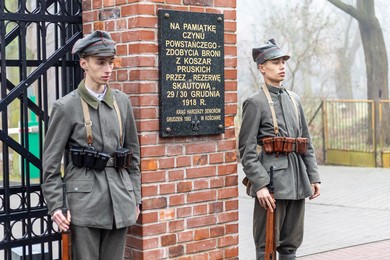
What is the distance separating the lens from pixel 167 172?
5.44m

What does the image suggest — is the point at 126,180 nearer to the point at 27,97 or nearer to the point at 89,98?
the point at 89,98

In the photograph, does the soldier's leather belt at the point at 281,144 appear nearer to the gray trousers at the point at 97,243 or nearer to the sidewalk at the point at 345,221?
the gray trousers at the point at 97,243

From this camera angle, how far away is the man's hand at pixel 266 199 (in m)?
5.41

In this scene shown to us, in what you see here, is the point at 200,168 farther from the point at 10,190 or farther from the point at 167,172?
the point at 10,190

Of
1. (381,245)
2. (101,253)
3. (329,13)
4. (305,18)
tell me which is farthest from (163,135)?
(329,13)

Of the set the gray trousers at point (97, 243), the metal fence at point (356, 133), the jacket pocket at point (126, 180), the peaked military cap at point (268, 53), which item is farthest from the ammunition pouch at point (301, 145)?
the metal fence at point (356, 133)

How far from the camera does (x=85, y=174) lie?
4.55 meters

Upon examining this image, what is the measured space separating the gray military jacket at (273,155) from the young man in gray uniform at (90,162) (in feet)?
3.76

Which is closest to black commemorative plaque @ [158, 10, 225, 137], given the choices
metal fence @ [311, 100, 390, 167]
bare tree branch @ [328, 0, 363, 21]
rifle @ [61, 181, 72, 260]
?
rifle @ [61, 181, 72, 260]

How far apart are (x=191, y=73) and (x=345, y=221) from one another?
4.75m

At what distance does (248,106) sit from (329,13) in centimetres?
1824

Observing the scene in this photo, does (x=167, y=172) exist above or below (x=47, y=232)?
above

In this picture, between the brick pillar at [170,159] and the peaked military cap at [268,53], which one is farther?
the peaked military cap at [268,53]

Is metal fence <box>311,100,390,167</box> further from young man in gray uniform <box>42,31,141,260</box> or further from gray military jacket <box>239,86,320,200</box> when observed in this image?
young man in gray uniform <box>42,31,141,260</box>
